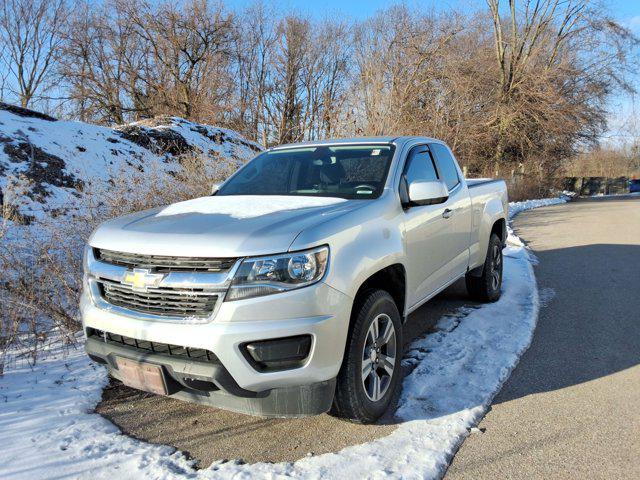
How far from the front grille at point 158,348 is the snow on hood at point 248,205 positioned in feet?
2.70

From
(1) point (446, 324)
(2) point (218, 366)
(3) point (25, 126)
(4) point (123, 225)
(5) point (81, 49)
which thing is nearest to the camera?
(2) point (218, 366)

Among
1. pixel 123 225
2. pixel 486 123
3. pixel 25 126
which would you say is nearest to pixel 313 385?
pixel 123 225

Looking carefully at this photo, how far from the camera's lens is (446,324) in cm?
471

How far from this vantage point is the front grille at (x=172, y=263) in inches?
93.8

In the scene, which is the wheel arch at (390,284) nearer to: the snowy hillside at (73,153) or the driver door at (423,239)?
the driver door at (423,239)

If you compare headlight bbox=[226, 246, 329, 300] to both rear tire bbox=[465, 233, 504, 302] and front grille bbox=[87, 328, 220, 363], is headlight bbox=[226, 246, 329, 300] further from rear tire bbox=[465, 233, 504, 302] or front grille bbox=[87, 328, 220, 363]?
rear tire bbox=[465, 233, 504, 302]

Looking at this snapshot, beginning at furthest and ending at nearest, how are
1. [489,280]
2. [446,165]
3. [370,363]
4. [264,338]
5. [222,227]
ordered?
[489,280] → [446,165] → [370,363] → [222,227] → [264,338]

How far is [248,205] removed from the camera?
3.19 meters

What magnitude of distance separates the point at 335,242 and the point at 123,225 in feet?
4.50

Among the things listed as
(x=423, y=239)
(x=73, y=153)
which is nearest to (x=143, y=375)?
(x=423, y=239)

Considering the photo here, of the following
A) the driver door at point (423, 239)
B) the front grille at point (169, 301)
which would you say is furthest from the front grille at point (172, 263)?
the driver door at point (423, 239)

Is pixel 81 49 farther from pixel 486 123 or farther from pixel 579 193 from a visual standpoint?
pixel 579 193

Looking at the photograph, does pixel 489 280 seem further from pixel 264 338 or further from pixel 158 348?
pixel 158 348

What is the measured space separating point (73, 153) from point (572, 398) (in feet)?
32.9
